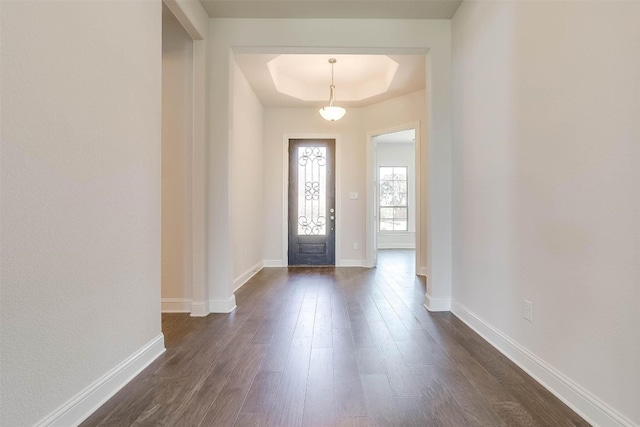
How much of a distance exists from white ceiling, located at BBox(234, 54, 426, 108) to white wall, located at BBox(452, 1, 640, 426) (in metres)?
1.83

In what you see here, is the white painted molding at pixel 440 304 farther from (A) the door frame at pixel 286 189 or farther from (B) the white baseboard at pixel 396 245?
(B) the white baseboard at pixel 396 245

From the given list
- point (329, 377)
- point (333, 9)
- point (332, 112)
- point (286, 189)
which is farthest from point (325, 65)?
point (329, 377)

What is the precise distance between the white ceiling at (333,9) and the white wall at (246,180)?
26.7 inches

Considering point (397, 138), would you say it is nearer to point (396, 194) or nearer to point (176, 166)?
point (396, 194)

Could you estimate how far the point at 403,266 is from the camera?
19.3 feet

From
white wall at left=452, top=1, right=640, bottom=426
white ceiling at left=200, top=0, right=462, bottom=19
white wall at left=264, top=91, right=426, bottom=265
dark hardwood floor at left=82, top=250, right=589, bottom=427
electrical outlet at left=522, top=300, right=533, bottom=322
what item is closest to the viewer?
white wall at left=452, top=1, right=640, bottom=426

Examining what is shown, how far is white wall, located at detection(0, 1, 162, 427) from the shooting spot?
117cm

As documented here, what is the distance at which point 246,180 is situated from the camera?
4.54m

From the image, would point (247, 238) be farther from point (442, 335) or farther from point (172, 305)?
point (442, 335)

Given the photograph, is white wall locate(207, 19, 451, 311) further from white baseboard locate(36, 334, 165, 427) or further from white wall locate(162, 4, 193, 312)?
white baseboard locate(36, 334, 165, 427)

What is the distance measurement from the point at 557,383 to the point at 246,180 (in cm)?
391

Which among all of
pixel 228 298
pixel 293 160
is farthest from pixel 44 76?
pixel 293 160

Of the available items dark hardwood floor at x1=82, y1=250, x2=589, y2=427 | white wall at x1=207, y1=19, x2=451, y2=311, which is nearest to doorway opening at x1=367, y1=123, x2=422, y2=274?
white wall at x1=207, y1=19, x2=451, y2=311

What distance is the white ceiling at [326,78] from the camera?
158 inches
